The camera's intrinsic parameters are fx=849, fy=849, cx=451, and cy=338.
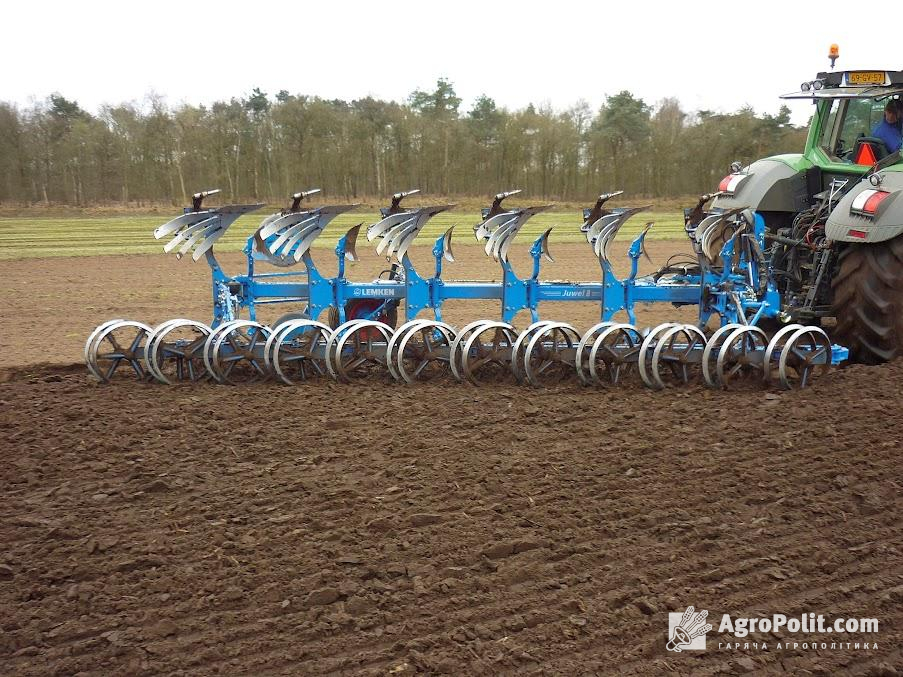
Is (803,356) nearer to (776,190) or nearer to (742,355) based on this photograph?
(742,355)

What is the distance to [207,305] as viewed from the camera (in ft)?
35.1

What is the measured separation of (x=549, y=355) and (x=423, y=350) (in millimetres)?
948

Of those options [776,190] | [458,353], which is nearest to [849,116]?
[776,190]

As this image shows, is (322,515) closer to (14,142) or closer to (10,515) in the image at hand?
(10,515)

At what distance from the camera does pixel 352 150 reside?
35094 mm

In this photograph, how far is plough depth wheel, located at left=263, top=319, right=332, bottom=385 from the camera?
6.27m

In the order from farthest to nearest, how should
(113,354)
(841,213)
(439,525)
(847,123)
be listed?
(847,123) → (841,213) → (113,354) → (439,525)

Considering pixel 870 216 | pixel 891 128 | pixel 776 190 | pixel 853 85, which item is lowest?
pixel 870 216

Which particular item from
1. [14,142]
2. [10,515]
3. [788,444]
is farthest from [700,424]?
[14,142]

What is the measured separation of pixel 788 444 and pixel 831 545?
1.29m

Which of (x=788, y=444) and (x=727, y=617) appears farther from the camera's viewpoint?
(x=788, y=444)

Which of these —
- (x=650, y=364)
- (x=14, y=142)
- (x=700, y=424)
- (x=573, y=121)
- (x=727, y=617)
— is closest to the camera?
(x=727, y=617)

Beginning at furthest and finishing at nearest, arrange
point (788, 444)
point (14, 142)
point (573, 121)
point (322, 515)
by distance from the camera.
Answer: point (573, 121), point (14, 142), point (788, 444), point (322, 515)

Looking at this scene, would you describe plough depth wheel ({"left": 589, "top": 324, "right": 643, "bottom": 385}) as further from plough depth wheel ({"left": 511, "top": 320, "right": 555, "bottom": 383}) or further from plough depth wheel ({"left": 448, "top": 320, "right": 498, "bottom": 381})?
plough depth wheel ({"left": 448, "top": 320, "right": 498, "bottom": 381})
